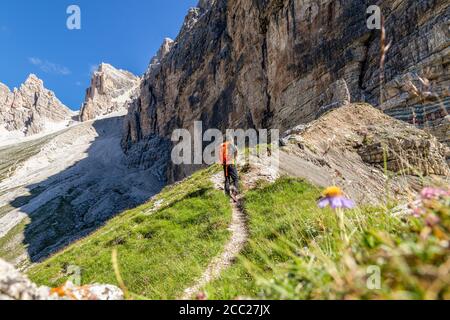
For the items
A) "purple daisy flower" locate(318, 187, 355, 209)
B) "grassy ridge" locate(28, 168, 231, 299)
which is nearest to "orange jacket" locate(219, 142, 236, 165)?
"grassy ridge" locate(28, 168, 231, 299)

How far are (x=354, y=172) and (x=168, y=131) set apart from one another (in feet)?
417

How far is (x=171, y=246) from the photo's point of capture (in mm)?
13906

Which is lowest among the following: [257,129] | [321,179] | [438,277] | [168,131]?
[438,277]

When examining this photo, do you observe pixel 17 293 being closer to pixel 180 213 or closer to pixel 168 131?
pixel 180 213

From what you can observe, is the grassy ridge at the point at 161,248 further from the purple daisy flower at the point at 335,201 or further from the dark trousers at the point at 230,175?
the purple daisy flower at the point at 335,201

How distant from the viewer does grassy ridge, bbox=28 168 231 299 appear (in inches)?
435

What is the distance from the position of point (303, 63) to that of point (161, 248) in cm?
5058

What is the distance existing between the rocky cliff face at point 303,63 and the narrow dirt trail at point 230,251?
668 cm

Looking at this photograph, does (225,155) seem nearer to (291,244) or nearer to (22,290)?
(291,244)

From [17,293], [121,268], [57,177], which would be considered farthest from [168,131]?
[17,293]

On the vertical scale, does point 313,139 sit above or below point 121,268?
above

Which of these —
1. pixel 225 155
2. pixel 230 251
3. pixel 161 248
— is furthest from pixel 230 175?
pixel 230 251

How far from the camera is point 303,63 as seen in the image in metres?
57.0

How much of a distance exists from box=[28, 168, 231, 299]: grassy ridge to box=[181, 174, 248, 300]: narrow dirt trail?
0.91 feet
